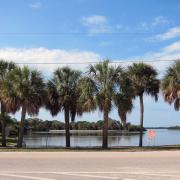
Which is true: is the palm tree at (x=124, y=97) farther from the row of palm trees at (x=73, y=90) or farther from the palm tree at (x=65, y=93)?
the palm tree at (x=65, y=93)

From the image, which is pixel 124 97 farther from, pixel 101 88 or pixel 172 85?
pixel 172 85

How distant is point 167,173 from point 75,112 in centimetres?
2430

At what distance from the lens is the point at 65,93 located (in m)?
38.2

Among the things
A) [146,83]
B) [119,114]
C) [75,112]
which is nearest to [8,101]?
[75,112]

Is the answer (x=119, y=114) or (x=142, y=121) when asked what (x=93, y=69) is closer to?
(x=119, y=114)

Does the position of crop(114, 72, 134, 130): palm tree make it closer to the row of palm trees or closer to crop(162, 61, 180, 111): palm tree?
the row of palm trees

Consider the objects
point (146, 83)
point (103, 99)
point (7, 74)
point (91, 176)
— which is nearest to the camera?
point (91, 176)

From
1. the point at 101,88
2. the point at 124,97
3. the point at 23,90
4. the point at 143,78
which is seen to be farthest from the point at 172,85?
the point at 23,90

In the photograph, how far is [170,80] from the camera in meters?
37.0

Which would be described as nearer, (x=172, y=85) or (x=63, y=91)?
(x=172, y=85)

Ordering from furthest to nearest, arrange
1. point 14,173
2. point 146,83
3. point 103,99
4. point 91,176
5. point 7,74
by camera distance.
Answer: point 146,83
point 7,74
point 103,99
point 14,173
point 91,176

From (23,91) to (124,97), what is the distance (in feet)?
26.8

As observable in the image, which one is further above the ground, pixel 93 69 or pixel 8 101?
pixel 93 69

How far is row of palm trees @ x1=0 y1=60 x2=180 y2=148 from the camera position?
112ft
